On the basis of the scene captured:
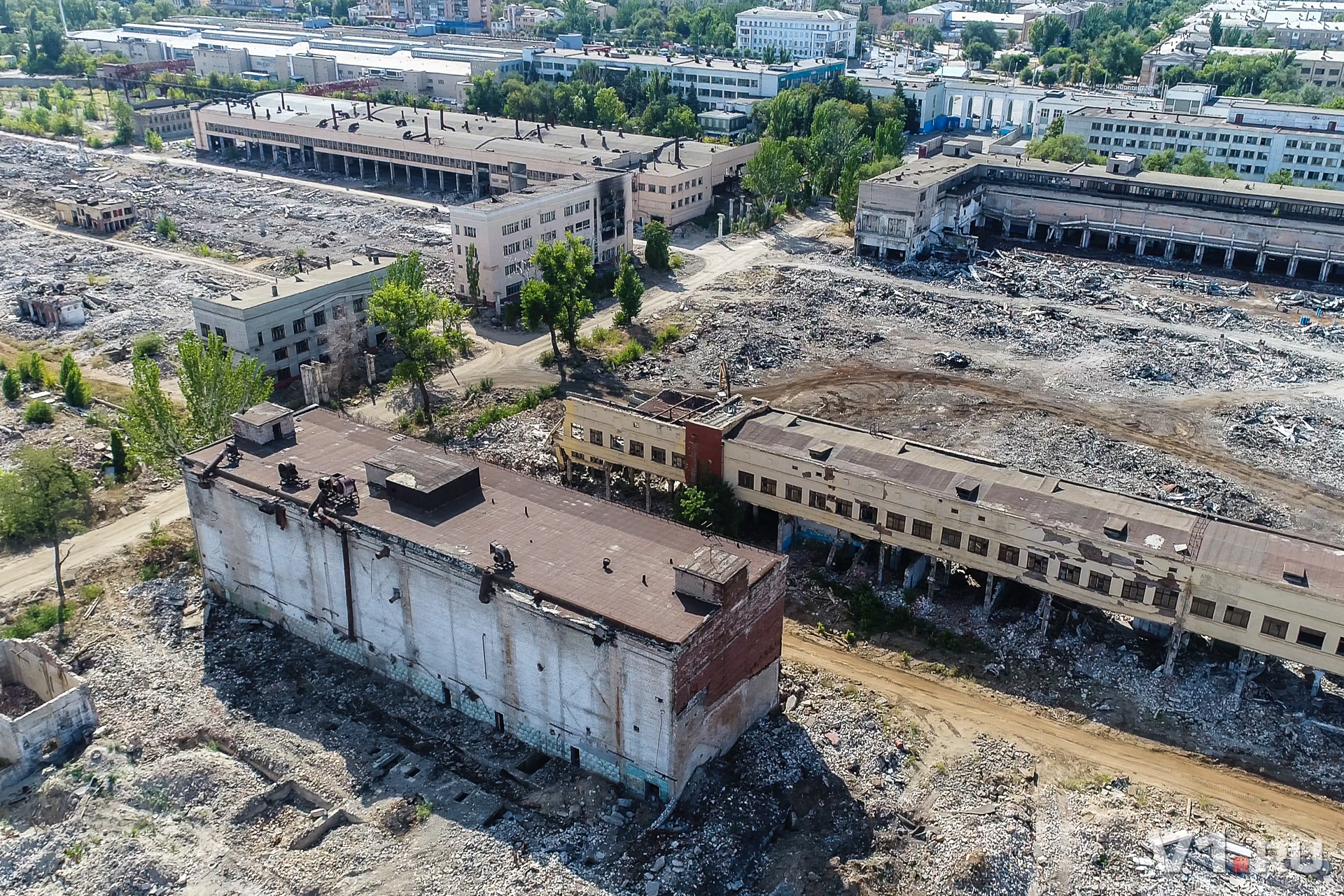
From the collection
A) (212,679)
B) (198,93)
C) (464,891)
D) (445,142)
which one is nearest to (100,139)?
(198,93)

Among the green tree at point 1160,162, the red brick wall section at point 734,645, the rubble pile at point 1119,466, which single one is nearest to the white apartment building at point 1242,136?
the green tree at point 1160,162

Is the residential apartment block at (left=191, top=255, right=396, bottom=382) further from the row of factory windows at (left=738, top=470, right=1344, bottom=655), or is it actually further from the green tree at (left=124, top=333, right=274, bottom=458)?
the row of factory windows at (left=738, top=470, right=1344, bottom=655)

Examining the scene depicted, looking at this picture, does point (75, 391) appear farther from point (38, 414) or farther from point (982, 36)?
point (982, 36)

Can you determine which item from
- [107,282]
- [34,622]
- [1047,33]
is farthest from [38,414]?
[1047,33]

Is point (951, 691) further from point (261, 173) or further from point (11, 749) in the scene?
point (261, 173)

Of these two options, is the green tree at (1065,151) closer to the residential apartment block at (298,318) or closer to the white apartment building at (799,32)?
the residential apartment block at (298,318)

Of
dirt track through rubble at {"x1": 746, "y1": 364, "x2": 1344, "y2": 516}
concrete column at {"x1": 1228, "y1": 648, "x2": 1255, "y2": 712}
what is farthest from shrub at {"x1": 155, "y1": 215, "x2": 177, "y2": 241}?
concrete column at {"x1": 1228, "y1": 648, "x2": 1255, "y2": 712}

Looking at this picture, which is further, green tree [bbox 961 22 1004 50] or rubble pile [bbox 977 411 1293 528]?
green tree [bbox 961 22 1004 50]
